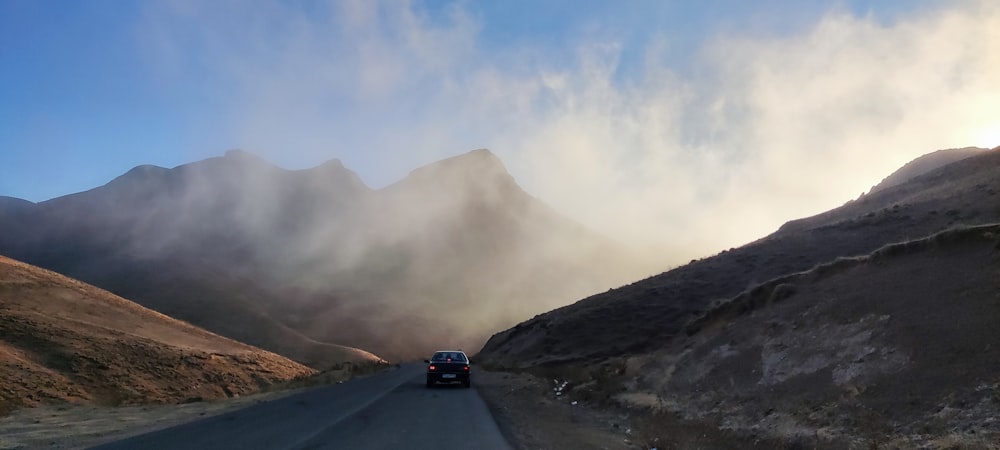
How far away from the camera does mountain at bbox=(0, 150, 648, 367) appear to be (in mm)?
108250

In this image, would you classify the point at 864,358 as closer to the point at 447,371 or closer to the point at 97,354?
the point at 447,371

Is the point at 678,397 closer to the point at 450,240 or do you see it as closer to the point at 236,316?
the point at 236,316

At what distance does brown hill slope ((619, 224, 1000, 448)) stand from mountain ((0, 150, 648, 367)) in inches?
2489

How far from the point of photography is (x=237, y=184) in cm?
18400

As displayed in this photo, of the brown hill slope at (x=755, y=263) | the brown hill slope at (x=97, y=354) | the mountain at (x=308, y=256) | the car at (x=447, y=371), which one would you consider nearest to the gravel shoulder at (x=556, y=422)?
the car at (x=447, y=371)

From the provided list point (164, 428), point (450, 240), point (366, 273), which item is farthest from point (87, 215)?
point (164, 428)

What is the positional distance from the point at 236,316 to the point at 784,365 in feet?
298

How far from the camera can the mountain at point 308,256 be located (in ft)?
355

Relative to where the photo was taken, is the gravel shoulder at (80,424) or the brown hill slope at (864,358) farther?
the gravel shoulder at (80,424)

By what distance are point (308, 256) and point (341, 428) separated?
143 meters

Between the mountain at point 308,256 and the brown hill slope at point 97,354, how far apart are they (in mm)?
27809

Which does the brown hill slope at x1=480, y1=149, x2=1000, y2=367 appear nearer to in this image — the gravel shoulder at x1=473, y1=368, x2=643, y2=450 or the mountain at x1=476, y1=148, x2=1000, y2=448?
the mountain at x1=476, y1=148, x2=1000, y2=448

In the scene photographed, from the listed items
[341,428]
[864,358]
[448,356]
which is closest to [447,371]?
[448,356]

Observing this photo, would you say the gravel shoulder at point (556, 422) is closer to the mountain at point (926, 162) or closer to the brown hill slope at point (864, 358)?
the brown hill slope at point (864, 358)
